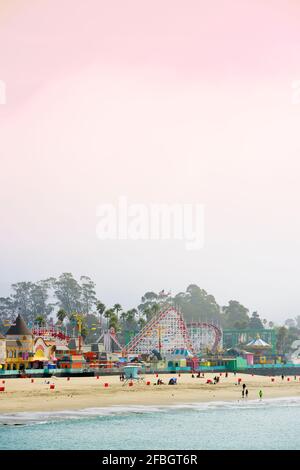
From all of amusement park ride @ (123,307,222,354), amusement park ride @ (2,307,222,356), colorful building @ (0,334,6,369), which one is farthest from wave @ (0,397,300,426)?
amusement park ride @ (123,307,222,354)

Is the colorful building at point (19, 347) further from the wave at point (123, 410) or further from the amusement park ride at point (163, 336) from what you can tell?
the wave at point (123, 410)

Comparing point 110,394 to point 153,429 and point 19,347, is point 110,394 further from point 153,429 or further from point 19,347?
point 19,347

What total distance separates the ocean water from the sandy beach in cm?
404

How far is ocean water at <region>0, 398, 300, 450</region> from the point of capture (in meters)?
41.8

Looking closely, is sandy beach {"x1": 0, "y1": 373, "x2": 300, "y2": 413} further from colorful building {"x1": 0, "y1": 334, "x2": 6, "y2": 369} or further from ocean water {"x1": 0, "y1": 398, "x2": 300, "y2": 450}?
colorful building {"x1": 0, "y1": 334, "x2": 6, "y2": 369}

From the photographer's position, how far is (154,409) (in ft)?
187

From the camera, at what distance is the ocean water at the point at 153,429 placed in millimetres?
41750

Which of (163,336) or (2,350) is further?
(163,336)

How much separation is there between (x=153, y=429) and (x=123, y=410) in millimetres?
9015

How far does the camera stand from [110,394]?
68625 millimetres

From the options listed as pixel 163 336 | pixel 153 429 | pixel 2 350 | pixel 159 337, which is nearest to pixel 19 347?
pixel 2 350
